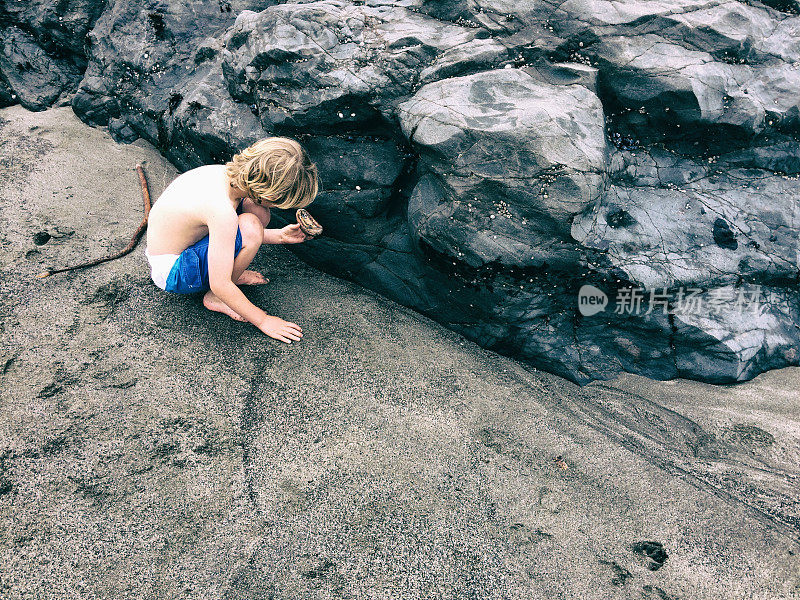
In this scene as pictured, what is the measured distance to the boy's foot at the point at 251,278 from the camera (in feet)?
8.38

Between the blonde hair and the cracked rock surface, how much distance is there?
600mm

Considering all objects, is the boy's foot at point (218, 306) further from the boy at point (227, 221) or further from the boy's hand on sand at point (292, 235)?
the boy's hand on sand at point (292, 235)

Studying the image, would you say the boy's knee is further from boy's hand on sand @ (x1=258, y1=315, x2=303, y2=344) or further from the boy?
boy's hand on sand @ (x1=258, y1=315, x2=303, y2=344)

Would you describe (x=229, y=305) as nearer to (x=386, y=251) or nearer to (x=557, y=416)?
(x=386, y=251)

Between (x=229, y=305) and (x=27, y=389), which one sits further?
(x=229, y=305)

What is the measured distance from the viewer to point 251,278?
8.43ft

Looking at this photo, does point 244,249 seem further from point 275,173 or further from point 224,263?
point 275,173

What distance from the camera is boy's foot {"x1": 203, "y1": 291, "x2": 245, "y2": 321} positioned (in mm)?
2375

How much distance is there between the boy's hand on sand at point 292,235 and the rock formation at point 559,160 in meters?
0.14

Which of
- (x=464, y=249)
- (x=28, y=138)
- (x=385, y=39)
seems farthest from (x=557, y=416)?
(x=28, y=138)

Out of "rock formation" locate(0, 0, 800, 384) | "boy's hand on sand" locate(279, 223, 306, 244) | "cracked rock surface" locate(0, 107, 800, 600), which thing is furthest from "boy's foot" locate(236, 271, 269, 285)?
"rock formation" locate(0, 0, 800, 384)

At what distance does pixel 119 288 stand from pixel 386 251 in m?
1.34

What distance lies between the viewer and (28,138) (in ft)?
10.4

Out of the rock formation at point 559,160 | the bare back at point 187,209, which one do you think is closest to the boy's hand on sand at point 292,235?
the rock formation at point 559,160
